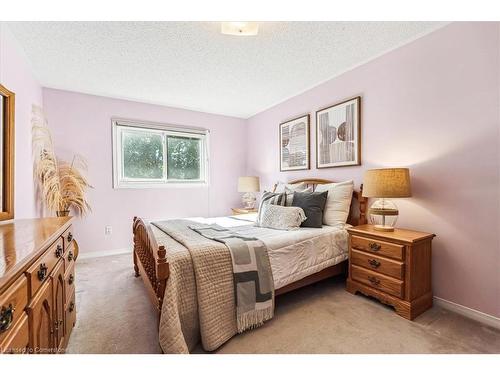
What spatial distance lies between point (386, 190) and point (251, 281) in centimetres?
134

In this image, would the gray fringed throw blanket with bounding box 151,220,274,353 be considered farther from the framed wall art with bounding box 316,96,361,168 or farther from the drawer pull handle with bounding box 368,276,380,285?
the framed wall art with bounding box 316,96,361,168

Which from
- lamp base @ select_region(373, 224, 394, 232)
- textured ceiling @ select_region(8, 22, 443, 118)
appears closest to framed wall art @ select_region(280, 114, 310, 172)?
textured ceiling @ select_region(8, 22, 443, 118)

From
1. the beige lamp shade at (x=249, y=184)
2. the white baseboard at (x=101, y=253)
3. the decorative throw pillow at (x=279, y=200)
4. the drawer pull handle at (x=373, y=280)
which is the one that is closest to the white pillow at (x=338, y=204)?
the decorative throw pillow at (x=279, y=200)

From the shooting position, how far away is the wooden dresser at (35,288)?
707 millimetres

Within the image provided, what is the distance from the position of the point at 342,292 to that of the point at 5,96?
10.9ft

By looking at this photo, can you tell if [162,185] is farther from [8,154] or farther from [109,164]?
[8,154]

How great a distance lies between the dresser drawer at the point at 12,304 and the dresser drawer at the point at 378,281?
2251 millimetres

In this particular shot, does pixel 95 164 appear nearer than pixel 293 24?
No

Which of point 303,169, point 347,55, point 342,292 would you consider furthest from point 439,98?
point 342,292

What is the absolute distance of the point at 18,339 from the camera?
76 cm

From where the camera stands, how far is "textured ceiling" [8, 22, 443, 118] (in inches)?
75.0

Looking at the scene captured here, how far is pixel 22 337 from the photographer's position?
0.79m

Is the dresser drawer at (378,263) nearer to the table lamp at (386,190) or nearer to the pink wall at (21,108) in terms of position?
the table lamp at (386,190)
